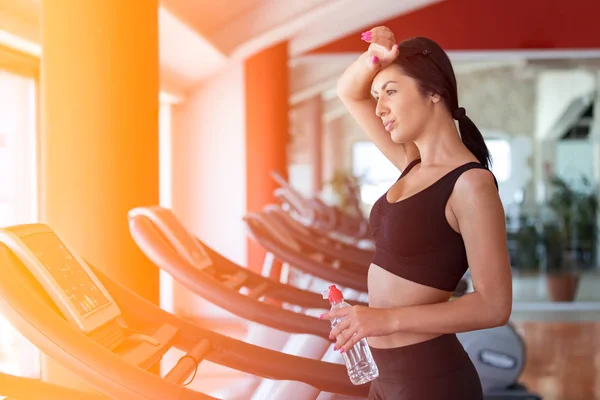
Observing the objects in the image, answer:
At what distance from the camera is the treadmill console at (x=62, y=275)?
1.52 meters

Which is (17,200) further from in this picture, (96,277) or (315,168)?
(315,168)

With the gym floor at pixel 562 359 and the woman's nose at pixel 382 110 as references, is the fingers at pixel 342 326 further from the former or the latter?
the gym floor at pixel 562 359

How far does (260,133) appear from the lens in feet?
22.4

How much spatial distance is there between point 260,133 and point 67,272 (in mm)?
5235

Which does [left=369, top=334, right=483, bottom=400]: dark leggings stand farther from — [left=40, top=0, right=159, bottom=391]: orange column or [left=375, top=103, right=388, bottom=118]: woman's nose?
[left=40, top=0, right=159, bottom=391]: orange column

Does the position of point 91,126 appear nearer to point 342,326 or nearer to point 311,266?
point 311,266

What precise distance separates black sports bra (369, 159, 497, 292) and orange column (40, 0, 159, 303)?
1.38 m

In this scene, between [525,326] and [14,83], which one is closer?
[14,83]

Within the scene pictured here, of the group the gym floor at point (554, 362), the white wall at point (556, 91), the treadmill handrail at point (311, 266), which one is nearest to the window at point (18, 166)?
the gym floor at point (554, 362)

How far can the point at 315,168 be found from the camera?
29.6 ft

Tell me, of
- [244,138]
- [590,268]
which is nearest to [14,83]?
[244,138]

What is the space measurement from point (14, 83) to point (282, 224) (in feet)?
4.86

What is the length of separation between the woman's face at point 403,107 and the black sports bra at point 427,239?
0.40 ft

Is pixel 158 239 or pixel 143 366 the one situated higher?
pixel 158 239
